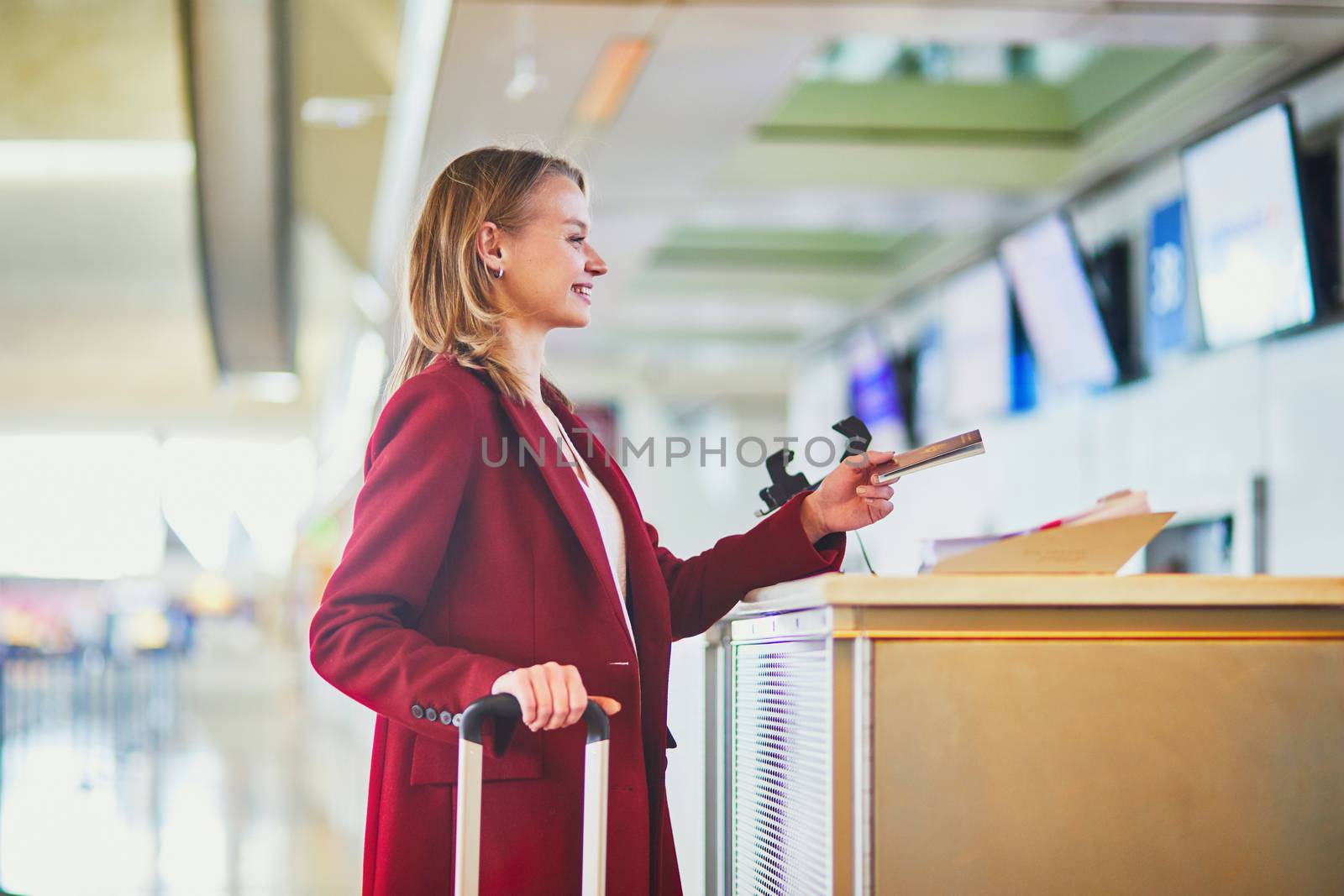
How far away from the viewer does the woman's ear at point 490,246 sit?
159 centimetres

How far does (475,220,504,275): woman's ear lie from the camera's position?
1589 millimetres

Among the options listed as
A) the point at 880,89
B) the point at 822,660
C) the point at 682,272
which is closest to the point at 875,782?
the point at 822,660

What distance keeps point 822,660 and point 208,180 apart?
18.4 ft

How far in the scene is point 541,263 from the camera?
1598 millimetres

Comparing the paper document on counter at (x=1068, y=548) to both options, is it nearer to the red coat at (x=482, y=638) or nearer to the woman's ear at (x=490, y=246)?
the red coat at (x=482, y=638)

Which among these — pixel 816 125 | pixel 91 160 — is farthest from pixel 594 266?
pixel 91 160

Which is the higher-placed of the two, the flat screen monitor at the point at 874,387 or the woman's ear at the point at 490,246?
the flat screen monitor at the point at 874,387

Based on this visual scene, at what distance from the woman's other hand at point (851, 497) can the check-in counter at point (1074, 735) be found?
10.1 inches

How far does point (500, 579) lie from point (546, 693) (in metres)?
0.21

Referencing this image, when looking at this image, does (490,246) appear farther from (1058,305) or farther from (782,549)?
(1058,305)

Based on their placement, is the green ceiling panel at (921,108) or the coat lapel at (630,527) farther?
the green ceiling panel at (921,108)

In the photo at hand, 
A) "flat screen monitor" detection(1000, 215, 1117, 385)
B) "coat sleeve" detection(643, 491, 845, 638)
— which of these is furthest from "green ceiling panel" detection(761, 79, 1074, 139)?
"coat sleeve" detection(643, 491, 845, 638)

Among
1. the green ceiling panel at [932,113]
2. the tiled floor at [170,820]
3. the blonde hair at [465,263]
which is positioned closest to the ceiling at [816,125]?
the green ceiling panel at [932,113]

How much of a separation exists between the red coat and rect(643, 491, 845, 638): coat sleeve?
20 centimetres
